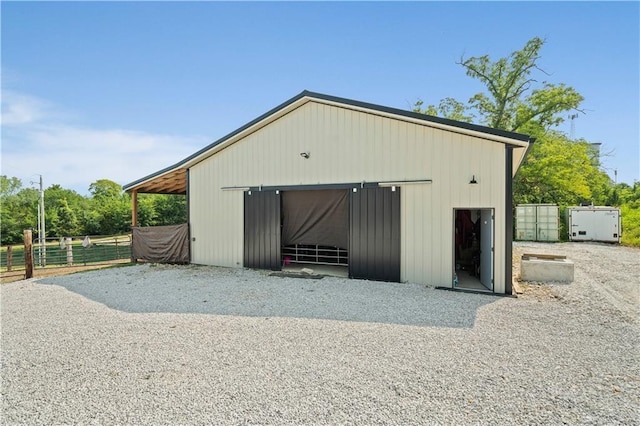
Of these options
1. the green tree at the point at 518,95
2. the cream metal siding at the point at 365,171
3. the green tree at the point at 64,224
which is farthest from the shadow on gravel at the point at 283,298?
the green tree at the point at 64,224

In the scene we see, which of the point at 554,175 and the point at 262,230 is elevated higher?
the point at 554,175

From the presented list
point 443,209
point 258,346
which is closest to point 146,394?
point 258,346

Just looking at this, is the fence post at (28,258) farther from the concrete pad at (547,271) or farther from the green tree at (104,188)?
the green tree at (104,188)

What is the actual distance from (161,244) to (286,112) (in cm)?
618

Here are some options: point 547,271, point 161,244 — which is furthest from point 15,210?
point 547,271

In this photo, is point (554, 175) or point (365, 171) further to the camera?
point (554, 175)

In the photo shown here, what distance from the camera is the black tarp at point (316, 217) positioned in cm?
836

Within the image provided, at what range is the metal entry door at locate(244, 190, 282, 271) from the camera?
8.98 m

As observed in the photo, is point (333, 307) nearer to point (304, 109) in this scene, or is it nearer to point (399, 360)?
point (399, 360)

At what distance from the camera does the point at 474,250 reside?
9102 mm

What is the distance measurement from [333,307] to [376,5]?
8.69 metres

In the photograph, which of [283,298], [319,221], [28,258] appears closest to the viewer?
[283,298]

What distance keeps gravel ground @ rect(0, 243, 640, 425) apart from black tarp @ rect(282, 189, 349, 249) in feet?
7.16

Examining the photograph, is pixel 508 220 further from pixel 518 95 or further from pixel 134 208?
pixel 518 95
